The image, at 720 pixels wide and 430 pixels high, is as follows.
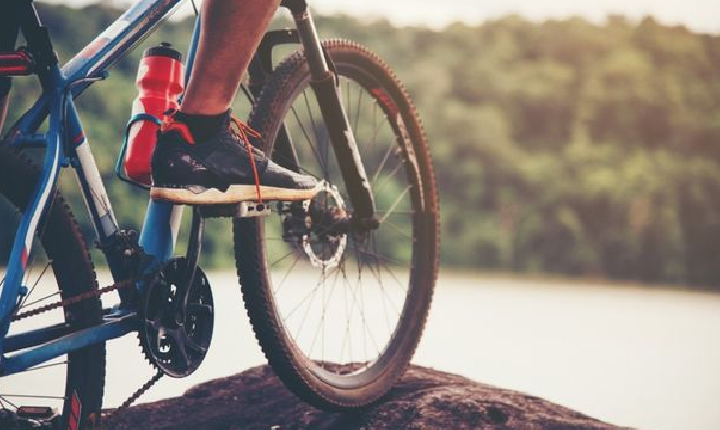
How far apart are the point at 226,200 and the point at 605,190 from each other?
6774 mm

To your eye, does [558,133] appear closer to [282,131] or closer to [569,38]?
[569,38]

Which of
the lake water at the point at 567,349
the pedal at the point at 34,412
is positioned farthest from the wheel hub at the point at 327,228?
the lake water at the point at 567,349

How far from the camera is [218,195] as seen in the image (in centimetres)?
216

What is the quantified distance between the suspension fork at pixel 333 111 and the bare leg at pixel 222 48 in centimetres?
52

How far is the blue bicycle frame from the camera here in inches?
75.7

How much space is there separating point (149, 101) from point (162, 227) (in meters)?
0.35

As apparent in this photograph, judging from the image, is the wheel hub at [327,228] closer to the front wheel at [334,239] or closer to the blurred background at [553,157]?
the front wheel at [334,239]

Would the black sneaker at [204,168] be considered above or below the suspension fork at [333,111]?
below

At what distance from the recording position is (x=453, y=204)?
8758 mm

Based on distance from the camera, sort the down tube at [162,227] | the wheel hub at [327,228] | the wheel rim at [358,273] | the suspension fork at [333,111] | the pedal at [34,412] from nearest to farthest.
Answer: the pedal at [34,412] → the down tube at [162,227] → the suspension fork at [333,111] → the wheel hub at [327,228] → the wheel rim at [358,273]

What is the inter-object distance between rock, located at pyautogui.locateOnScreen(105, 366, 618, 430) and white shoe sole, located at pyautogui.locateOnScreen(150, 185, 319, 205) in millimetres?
862

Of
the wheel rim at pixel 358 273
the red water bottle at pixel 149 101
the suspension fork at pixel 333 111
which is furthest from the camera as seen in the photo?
the wheel rim at pixel 358 273

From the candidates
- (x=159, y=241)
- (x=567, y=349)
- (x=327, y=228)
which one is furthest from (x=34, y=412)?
(x=567, y=349)

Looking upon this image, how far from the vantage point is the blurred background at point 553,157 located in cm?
704
